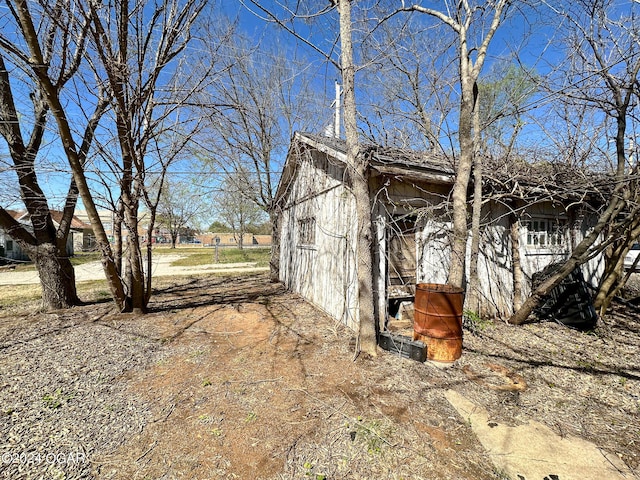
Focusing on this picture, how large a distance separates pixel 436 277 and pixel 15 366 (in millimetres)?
6286

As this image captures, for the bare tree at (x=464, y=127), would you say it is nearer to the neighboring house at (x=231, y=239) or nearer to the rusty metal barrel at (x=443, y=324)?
the rusty metal barrel at (x=443, y=324)

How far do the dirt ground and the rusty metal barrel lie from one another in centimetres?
22

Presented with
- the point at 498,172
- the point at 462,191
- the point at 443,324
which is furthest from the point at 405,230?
the point at 498,172

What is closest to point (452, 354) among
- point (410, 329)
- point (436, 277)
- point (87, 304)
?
point (410, 329)

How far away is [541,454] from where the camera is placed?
88.1 inches

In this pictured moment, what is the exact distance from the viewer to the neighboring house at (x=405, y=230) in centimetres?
467

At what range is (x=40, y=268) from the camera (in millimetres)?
5848

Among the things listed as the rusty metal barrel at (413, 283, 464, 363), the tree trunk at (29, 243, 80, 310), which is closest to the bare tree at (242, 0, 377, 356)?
the rusty metal barrel at (413, 283, 464, 363)

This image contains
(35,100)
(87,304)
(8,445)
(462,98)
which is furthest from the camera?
(87,304)

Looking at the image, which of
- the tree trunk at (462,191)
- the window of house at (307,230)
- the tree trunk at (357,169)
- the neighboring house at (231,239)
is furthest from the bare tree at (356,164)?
the neighboring house at (231,239)

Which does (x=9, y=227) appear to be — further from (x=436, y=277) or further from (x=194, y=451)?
(x=436, y=277)

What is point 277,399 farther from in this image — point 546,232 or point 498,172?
point 546,232

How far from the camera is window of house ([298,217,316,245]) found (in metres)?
6.67

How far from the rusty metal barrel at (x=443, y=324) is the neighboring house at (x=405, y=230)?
0.89 metres
